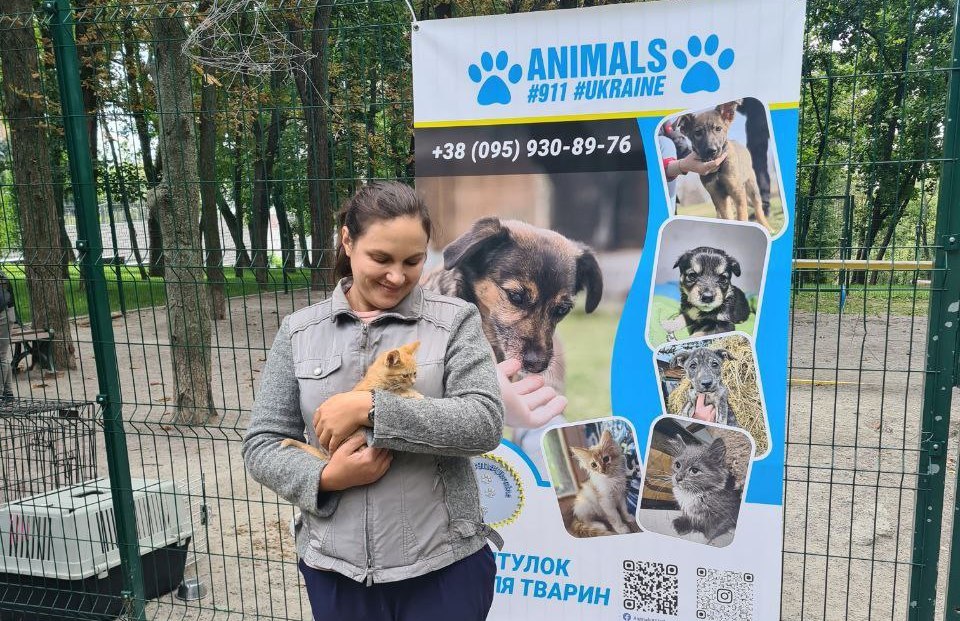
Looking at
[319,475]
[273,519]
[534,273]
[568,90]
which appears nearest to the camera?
[319,475]

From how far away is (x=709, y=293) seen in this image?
2.82 meters

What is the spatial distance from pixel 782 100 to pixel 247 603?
373 cm

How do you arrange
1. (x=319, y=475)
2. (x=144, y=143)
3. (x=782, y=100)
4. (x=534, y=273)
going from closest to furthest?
(x=319, y=475) < (x=782, y=100) < (x=534, y=273) < (x=144, y=143)

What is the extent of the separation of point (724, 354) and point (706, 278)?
310 mm

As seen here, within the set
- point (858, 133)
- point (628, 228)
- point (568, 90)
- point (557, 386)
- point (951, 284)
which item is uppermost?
point (568, 90)

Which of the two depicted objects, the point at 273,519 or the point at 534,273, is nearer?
the point at 534,273

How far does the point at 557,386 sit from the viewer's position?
3068 mm

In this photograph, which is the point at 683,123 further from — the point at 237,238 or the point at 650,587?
the point at 237,238

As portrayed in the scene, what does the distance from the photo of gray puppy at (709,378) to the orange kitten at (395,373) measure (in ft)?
4.89

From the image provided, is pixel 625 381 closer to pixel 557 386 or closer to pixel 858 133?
pixel 557 386

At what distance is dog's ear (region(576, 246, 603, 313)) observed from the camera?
2.94 meters

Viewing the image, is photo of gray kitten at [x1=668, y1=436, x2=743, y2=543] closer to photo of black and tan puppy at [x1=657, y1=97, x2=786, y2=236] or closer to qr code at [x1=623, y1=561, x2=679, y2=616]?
qr code at [x1=623, y1=561, x2=679, y2=616]

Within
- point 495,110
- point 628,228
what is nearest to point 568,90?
point 495,110

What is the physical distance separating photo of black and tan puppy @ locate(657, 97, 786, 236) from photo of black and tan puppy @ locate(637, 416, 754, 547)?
855 millimetres
